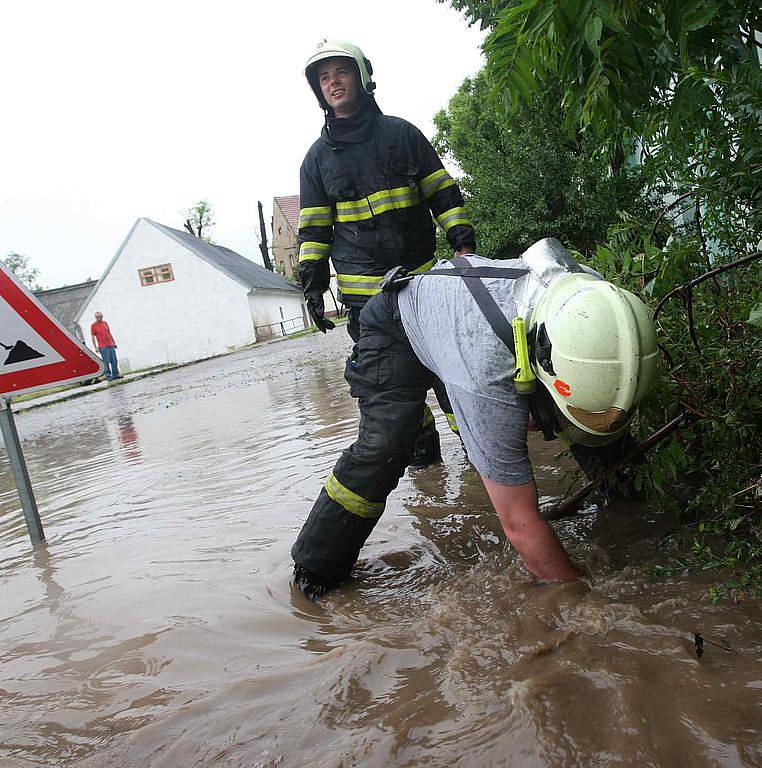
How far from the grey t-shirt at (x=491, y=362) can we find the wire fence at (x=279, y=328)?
34946 millimetres

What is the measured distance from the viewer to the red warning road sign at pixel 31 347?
4145 mm

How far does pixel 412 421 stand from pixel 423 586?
67cm

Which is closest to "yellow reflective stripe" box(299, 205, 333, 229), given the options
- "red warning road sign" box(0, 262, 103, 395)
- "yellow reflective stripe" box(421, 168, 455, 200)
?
"yellow reflective stripe" box(421, 168, 455, 200)

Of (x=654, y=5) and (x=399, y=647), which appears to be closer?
(x=654, y=5)

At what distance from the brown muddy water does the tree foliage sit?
311mm

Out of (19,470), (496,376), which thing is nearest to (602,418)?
(496,376)

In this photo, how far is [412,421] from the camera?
3148 millimetres

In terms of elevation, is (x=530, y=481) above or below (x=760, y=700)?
above

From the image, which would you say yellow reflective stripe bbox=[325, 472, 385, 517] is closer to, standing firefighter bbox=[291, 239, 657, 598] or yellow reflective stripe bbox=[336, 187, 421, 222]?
standing firefighter bbox=[291, 239, 657, 598]

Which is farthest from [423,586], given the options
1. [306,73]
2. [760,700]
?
[306,73]

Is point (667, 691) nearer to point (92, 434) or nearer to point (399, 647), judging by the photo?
point (399, 647)

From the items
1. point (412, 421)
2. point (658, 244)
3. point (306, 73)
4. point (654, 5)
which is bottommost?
point (412, 421)

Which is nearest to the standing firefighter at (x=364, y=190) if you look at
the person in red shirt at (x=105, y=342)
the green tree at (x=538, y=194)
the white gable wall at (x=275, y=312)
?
the green tree at (x=538, y=194)

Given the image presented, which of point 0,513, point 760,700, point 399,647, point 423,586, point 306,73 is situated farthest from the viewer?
point 0,513
